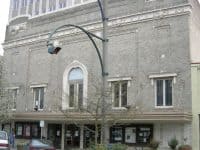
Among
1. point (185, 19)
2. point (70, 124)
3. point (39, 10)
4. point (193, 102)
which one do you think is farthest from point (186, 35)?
point (39, 10)

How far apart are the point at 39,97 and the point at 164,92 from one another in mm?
14686

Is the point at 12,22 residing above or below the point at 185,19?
above

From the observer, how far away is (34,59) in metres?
43.3

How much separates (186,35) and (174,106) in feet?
18.0

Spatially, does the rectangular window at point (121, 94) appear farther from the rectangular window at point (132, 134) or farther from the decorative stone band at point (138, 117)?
the decorative stone band at point (138, 117)

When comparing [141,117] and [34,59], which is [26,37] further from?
[141,117]

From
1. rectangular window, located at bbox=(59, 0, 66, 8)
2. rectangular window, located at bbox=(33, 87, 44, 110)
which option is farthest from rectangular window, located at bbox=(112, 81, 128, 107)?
rectangular window, located at bbox=(59, 0, 66, 8)

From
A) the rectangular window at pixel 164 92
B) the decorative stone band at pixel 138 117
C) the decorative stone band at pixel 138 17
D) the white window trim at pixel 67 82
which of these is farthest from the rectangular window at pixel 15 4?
the rectangular window at pixel 164 92

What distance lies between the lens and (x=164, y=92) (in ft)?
105

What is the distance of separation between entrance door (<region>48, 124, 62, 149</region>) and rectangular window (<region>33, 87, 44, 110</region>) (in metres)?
2.27

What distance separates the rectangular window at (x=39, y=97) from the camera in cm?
4118

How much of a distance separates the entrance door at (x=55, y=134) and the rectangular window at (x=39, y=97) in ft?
7.46

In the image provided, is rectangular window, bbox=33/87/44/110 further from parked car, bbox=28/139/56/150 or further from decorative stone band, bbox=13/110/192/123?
parked car, bbox=28/139/56/150

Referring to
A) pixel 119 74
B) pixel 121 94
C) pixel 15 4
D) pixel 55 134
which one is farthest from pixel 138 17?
pixel 15 4
